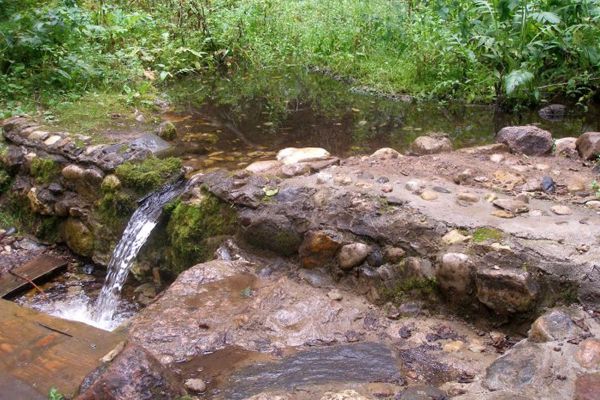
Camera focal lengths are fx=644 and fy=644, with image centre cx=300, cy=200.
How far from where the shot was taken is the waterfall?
4.34 metres

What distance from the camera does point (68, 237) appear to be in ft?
16.9

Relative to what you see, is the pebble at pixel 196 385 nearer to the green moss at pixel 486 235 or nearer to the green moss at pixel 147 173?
the green moss at pixel 486 235

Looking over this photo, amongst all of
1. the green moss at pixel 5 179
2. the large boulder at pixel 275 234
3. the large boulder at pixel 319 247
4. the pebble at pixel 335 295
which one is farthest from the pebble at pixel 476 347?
the green moss at pixel 5 179

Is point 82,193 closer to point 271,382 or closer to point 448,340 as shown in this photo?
point 271,382

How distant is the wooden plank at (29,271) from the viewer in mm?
4609

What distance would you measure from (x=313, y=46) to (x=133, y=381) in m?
6.70

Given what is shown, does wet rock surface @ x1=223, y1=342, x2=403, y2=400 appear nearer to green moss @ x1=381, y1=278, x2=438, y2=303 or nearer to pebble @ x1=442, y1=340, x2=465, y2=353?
pebble @ x1=442, y1=340, x2=465, y2=353

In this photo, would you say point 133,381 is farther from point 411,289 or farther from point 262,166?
point 262,166

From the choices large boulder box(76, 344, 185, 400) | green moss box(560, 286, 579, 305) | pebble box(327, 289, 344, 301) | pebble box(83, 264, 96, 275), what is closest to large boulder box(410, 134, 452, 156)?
pebble box(327, 289, 344, 301)

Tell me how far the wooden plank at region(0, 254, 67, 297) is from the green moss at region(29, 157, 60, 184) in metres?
0.64

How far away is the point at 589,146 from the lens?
438 cm

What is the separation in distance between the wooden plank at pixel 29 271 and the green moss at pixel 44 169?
0.64 m

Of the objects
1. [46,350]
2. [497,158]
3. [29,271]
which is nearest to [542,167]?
[497,158]

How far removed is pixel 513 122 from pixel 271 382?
438 centimetres
